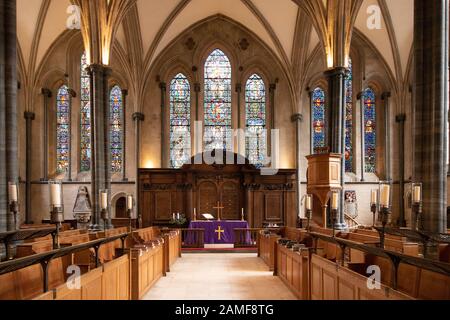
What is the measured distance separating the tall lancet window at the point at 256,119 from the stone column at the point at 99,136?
1005 centimetres

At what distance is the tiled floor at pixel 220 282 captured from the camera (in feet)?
28.0

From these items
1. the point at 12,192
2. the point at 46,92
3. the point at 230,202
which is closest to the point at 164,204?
the point at 230,202

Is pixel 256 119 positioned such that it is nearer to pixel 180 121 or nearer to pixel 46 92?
pixel 180 121

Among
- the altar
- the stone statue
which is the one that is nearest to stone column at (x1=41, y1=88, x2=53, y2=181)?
the stone statue

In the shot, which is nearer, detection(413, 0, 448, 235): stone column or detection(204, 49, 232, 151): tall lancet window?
detection(413, 0, 448, 235): stone column

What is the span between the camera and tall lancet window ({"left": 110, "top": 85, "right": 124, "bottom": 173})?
24.1m

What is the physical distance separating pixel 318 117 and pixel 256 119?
11.7 ft

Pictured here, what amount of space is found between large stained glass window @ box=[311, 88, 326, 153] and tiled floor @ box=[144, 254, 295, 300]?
11780 mm

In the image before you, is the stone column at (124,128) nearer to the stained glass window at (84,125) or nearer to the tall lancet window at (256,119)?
the stained glass window at (84,125)

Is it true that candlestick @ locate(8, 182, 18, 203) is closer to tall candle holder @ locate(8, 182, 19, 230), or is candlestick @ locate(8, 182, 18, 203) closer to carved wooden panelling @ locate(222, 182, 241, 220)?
tall candle holder @ locate(8, 182, 19, 230)

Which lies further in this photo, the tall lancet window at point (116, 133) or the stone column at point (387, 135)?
the tall lancet window at point (116, 133)

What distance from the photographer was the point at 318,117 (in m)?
24.4

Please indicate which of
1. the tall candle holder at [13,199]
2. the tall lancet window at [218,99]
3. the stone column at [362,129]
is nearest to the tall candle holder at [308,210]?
the tall candle holder at [13,199]
